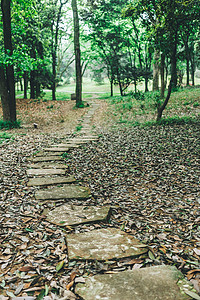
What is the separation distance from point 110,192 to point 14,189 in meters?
1.43

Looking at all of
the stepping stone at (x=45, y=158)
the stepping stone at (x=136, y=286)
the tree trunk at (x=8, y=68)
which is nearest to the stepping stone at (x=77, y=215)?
the stepping stone at (x=136, y=286)

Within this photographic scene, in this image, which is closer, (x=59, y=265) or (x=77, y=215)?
(x=59, y=265)

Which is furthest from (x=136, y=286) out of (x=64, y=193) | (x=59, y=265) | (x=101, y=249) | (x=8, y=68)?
(x=8, y=68)

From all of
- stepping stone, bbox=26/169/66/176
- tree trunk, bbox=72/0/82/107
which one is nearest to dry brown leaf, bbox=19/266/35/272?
stepping stone, bbox=26/169/66/176

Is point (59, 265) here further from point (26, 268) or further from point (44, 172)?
point (44, 172)

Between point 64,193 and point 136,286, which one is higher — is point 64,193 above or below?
above

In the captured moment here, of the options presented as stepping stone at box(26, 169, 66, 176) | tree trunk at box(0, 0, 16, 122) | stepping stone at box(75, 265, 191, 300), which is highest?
tree trunk at box(0, 0, 16, 122)

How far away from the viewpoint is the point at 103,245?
2164 mm

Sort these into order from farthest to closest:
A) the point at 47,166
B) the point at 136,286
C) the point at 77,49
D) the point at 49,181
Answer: the point at 77,49
the point at 47,166
the point at 49,181
the point at 136,286

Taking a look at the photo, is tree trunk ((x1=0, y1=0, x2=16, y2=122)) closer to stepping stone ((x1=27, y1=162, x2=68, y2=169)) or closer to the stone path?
stepping stone ((x1=27, y1=162, x2=68, y2=169))

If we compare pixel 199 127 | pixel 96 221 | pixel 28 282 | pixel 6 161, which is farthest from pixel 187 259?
pixel 199 127

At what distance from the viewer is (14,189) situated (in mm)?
3295

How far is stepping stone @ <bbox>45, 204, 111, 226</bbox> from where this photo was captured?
256cm

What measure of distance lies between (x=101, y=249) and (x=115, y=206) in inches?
39.9
